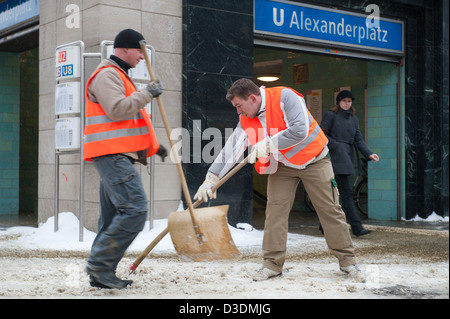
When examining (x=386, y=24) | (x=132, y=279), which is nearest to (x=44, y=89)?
(x=132, y=279)

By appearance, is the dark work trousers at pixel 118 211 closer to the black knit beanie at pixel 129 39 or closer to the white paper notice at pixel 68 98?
the black knit beanie at pixel 129 39

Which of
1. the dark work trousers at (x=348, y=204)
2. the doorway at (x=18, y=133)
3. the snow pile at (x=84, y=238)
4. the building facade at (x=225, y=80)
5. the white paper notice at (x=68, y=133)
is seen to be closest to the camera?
the snow pile at (x=84, y=238)

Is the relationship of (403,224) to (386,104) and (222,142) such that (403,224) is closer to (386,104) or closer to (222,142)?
(386,104)

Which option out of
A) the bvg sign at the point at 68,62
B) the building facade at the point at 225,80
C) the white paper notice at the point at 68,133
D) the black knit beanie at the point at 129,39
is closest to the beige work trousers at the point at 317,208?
the black knit beanie at the point at 129,39

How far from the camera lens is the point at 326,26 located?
9.44 m

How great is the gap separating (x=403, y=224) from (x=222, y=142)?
317 cm

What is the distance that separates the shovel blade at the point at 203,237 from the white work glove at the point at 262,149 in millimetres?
444

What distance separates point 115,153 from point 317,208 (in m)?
1.57

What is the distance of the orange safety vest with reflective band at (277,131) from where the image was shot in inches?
190

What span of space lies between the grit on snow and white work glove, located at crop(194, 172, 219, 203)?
1.48 ft

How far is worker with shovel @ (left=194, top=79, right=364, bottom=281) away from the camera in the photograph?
4.75 meters

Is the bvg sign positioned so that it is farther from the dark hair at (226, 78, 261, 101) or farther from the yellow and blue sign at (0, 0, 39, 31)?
the dark hair at (226, 78, 261, 101)

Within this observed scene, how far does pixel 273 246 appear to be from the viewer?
4980 mm

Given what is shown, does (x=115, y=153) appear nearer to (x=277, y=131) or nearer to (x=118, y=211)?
(x=118, y=211)
